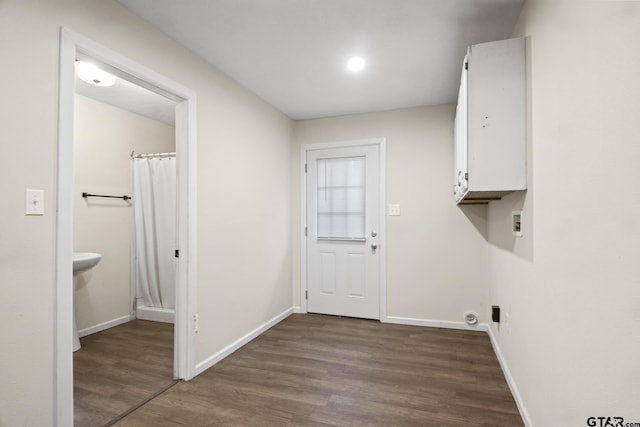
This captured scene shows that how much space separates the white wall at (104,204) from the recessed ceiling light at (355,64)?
2781 mm

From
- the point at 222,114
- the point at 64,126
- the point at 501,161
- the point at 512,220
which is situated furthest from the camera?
the point at 222,114

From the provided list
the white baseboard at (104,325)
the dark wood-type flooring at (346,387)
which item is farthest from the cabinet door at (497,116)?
the white baseboard at (104,325)

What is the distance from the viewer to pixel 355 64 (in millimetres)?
2727

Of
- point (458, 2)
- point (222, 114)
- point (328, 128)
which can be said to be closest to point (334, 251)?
point (328, 128)

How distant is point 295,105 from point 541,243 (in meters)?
2.86

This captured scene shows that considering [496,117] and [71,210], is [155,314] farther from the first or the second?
[496,117]

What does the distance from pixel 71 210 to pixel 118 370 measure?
159cm

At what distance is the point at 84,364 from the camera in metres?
2.67

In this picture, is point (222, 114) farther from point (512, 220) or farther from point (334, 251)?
point (512, 220)

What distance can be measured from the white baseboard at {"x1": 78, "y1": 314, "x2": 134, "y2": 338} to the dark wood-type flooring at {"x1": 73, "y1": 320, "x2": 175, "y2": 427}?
60 mm

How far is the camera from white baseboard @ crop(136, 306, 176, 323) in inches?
150

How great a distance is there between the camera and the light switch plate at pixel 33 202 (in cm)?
150

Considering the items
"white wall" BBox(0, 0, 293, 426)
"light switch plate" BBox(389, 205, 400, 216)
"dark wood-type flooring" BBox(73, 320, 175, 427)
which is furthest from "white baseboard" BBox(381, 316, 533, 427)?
"dark wood-type flooring" BBox(73, 320, 175, 427)

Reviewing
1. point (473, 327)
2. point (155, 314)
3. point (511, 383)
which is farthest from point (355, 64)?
point (155, 314)
